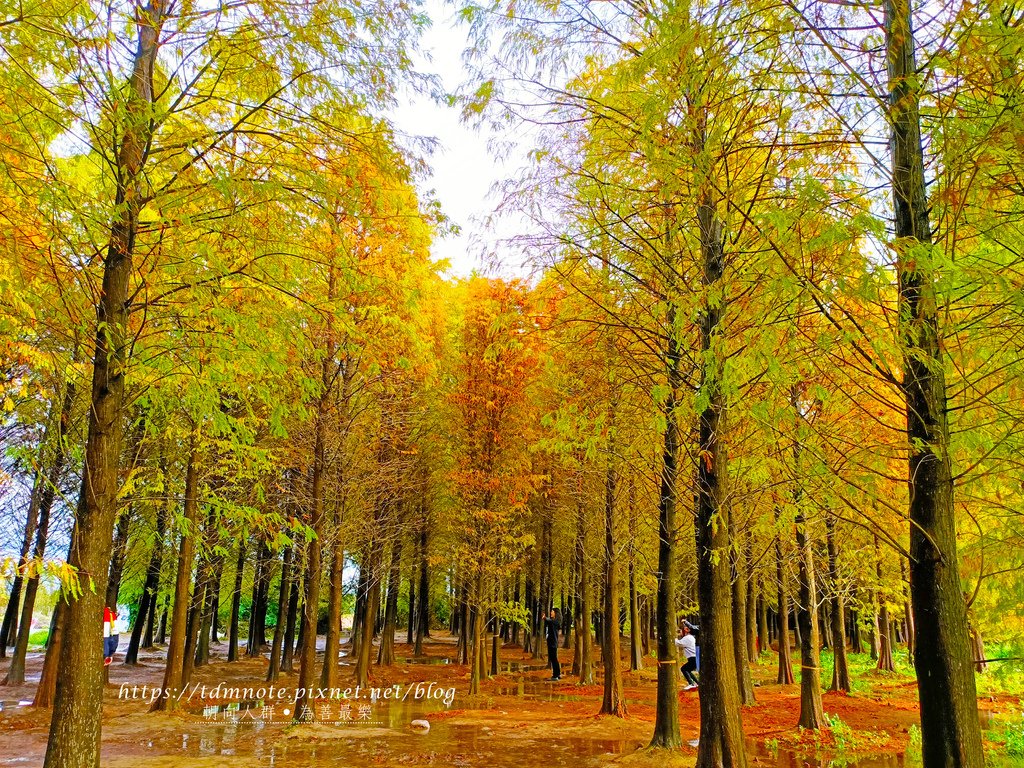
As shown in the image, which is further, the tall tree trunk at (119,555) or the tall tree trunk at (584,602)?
the tall tree trunk at (584,602)

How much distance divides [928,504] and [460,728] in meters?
10.3

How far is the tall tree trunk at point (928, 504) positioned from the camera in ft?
10.3

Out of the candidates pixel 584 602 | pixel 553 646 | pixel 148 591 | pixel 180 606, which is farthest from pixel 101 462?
pixel 148 591

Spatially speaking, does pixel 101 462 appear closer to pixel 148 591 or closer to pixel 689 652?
pixel 689 652

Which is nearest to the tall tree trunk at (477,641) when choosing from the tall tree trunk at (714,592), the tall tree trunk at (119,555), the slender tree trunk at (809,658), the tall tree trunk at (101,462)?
the slender tree trunk at (809,658)

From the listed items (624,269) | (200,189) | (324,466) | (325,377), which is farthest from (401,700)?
(200,189)

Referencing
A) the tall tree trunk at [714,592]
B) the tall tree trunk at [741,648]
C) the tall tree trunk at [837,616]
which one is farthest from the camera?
the tall tree trunk at [741,648]

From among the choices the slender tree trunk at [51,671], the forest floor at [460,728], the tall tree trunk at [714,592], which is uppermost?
the tall tree trunk at [714,592]

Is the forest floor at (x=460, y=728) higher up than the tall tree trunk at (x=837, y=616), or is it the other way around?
the tall tree trunk at (x=837, y=616)

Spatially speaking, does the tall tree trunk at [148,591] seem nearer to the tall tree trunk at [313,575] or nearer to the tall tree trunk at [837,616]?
the tall tree trunk at [313,575]

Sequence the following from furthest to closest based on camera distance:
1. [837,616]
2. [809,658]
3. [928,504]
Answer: [837,616] < [809,658] < [928,504]

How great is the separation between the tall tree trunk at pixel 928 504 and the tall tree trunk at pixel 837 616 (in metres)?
9.47

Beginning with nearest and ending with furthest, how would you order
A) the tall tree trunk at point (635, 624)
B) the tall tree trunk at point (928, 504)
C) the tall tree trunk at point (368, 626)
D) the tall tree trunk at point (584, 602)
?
the tall tree trunk at point (928, 504) < the tall tree trunk at point (584, 602) < the tall tree trunk at point (368, 626) < the tall tree trunk at point (635, 624)

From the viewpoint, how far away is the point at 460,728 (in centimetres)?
1145
